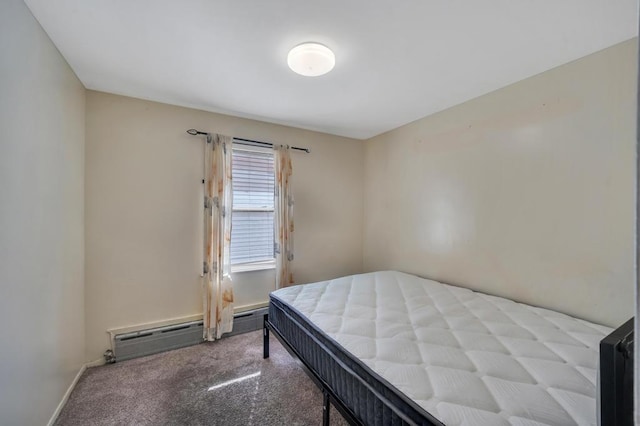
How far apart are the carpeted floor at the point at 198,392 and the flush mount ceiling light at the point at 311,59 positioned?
228cm

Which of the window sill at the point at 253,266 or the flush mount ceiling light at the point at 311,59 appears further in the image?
the window sill at the point at 253,266

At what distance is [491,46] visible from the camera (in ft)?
5.38

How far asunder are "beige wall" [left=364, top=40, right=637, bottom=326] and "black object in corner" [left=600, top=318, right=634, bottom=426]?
1493 mm

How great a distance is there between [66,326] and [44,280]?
524 mm

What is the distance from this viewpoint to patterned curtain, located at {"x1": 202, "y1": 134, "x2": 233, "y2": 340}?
2576 millimetres

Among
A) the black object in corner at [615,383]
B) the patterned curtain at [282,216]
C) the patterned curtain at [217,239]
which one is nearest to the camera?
the black object in corner at [615,383]

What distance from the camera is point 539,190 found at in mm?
1948

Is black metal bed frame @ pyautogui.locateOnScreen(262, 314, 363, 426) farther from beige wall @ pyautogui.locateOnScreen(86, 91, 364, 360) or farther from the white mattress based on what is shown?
beige wall @ pyautogui.locateOnScreen(86, 91, 364, 360)

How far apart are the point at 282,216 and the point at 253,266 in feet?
2.18

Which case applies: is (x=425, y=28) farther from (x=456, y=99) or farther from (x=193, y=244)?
(x=193, y=244)

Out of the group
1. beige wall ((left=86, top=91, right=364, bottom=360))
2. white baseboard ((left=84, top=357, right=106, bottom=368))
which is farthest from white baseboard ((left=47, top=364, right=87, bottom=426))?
beige wall ((left=86, top=91, right=364, bottom=360))

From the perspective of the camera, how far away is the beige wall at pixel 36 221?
A: 1183 millimetres

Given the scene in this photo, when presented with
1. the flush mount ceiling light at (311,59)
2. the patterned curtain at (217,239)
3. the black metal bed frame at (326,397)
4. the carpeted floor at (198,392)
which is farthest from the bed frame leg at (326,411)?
the flush mount ceiling light at (311,59)

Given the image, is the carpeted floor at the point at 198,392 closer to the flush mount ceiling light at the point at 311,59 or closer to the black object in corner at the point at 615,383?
the black object in corner at the point at 615,383
